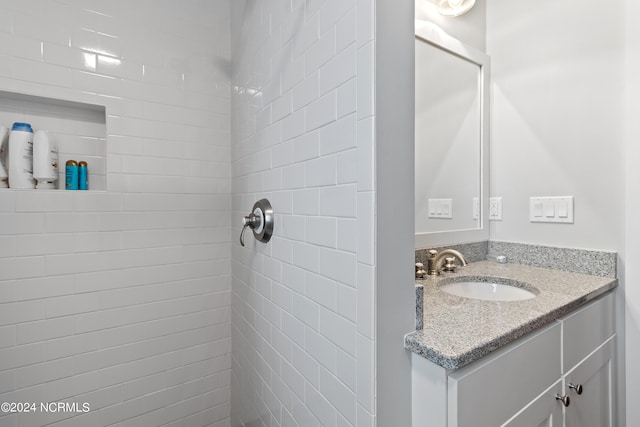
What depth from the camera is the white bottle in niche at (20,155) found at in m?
1.14

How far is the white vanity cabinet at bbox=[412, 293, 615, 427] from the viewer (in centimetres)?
65

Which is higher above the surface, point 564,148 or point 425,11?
point 425,11

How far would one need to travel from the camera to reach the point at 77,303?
1273mm

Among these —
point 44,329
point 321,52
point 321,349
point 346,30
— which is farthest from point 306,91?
point 44,329

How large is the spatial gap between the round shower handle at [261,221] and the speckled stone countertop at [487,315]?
0.60 meters

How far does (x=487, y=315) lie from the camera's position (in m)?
0.83

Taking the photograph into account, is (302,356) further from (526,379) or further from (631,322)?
(631,322)

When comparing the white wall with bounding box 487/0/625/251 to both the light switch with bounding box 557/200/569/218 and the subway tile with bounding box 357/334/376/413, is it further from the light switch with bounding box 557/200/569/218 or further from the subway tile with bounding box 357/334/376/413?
the subway tile with bounding box 357/334/376/413

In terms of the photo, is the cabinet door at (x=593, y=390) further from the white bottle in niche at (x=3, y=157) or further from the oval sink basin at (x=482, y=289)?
the white bottle in niche at (x=3, y=157)

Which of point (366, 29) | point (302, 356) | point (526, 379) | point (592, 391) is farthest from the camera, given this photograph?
point (592, 391)

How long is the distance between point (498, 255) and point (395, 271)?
1.23 metres

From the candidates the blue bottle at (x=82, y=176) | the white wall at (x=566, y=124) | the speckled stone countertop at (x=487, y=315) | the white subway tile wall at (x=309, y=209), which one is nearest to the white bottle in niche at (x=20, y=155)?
the blue bottle at (x=82, y=176)

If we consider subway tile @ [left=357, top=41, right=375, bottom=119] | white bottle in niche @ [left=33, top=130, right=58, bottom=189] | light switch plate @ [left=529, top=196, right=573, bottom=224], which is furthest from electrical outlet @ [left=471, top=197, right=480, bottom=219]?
white bottle in niche @ [left=33, top=130, right=58, bottom=189]

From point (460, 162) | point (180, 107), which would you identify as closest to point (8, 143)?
point (180, 107)
